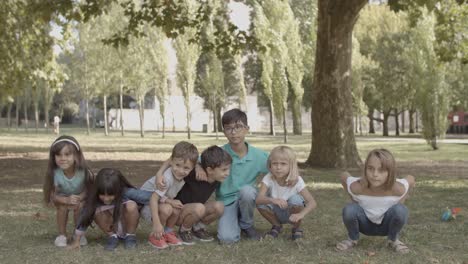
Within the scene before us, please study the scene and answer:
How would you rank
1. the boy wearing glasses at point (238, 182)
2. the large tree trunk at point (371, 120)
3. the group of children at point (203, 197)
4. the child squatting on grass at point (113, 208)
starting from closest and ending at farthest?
the group of children at point (203, 197), the child squatting on grass at point (113, 208), the boy wearing glasses at point (238, 182), the large tree trunk at point (371, 120)

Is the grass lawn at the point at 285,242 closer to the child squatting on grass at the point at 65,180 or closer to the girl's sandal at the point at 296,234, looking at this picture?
the girl's sandal at the point at 296,234

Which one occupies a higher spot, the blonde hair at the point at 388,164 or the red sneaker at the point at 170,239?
the blonde hair at the point at 388,164

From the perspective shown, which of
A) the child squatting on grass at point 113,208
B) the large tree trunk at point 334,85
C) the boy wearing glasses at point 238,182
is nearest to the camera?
the child squatting on grass at point 113,208

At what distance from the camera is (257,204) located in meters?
5.30

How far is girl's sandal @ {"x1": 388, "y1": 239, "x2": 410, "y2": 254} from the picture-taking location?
480cm

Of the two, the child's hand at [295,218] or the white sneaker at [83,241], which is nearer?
the child's hand at [295,218]

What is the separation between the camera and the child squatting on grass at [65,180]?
505 cm

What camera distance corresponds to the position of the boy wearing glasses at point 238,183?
210 inches

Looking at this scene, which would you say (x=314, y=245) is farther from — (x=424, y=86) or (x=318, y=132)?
(x=424, y=86)

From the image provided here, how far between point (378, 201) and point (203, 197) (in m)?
1.66

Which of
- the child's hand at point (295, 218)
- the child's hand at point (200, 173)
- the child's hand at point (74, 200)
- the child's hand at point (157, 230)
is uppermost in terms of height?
the child's hand at point (200, 173)

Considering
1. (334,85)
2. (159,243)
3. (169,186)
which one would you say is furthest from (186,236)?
(334,85)

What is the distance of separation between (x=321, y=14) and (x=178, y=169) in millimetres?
9439

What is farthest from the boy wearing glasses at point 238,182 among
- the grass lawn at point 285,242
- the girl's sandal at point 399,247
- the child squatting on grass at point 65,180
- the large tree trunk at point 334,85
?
the large tree trunk at point 334,85
